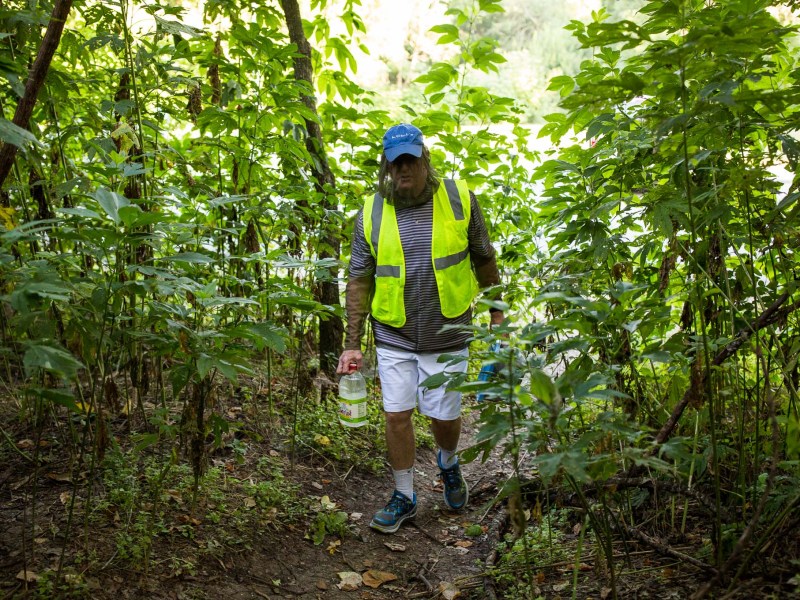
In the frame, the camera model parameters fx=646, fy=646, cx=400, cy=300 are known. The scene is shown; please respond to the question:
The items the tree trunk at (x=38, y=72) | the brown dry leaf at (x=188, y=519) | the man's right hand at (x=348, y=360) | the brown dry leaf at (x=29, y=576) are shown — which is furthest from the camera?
the man's right hand at (x=348, y=360)

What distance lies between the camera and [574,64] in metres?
24.2

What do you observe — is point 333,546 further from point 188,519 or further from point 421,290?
point 421,290

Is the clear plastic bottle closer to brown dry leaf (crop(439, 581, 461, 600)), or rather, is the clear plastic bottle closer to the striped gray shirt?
the striped gray shirt

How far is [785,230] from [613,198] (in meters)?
0.80

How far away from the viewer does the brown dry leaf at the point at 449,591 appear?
283 centimetres

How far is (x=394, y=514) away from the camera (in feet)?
11.9

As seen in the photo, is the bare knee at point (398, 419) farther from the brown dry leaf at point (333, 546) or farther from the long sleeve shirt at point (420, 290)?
the brown dry leaf at point (333, 546)

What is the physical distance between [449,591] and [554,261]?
1567 millimetres

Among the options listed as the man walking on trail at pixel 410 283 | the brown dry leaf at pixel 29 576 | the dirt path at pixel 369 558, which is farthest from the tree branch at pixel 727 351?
the brown dry leaf at pixel 29 576

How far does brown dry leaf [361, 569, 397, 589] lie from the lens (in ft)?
10.2

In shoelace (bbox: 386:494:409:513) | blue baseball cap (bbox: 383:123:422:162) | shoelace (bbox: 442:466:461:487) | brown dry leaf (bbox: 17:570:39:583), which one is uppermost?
blue baseball cap (bbox: 383:123:422:162)

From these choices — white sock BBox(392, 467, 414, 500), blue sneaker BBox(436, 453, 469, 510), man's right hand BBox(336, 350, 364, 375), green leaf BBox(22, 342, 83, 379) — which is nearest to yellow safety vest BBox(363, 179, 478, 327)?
man's right hand BBox(336, 350, 364, 375)

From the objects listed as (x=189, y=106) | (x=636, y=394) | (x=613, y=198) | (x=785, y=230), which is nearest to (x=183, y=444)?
(x=189, y=106)

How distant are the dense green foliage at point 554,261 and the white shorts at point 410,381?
57cm
